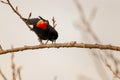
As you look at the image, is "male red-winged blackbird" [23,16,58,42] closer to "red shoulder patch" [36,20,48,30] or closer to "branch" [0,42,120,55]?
"red shoulder patch" [36,20,48,30]

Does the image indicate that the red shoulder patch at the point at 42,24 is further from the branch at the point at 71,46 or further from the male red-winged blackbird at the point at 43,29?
the branch at the point at 71,46

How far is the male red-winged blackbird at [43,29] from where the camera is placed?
11.7 feet

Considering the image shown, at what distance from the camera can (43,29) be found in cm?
365

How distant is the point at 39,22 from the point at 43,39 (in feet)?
1.26

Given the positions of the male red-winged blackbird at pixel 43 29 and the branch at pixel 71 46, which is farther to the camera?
the male red-winged blackbird at pixel 43 29

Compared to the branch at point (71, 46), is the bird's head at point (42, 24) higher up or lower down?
higher up

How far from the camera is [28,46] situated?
3408 mm

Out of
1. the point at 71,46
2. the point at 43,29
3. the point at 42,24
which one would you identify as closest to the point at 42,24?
the point at 42,24

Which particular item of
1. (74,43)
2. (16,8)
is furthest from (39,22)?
(74,43)

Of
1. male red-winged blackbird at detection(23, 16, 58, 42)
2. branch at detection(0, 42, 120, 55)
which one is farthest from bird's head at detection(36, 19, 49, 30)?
branch at detection(0, 42, 120, 55)

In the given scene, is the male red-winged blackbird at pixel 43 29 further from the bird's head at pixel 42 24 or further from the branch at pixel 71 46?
the branch at pixel 71 46

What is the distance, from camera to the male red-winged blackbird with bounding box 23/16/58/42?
356cm

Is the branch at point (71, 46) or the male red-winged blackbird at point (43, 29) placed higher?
the male red-winged blackbird at point (43, 29)

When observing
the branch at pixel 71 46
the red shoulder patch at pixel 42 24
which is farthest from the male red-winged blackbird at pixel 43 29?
the branch at pixel 71 46
